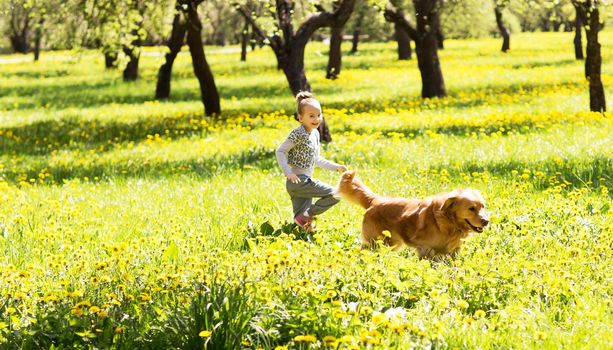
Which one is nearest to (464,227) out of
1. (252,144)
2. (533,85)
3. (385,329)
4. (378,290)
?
(378,290)

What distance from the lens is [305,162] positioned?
301 inches

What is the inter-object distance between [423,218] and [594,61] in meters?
11.3

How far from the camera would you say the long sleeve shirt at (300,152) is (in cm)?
752

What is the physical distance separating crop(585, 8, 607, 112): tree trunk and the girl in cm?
969

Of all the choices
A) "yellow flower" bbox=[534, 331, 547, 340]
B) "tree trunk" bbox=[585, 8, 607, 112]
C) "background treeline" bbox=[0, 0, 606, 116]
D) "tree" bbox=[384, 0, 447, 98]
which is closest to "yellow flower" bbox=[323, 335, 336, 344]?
"yellow flower" bbox=[534, 331, 547, 340]

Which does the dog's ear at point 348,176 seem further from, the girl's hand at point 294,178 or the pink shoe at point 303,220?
the pink shoe at point 303,220

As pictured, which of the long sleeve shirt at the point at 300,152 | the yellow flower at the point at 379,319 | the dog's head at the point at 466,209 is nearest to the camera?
the yellow flower at the point at 379,319

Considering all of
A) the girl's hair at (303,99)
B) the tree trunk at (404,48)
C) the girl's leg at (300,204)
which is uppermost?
the tree trunk at (404,48)

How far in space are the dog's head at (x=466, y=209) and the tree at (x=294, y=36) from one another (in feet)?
26.8

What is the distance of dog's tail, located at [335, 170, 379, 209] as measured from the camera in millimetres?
6852

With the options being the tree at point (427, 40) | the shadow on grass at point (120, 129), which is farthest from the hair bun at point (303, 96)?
the tree at point (427, 40)

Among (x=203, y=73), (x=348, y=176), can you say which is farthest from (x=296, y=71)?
(x=348, y=176)

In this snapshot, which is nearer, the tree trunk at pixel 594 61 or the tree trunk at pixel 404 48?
the tree trunk at pixel 594 61

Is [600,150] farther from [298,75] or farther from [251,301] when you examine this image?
[251,301]
